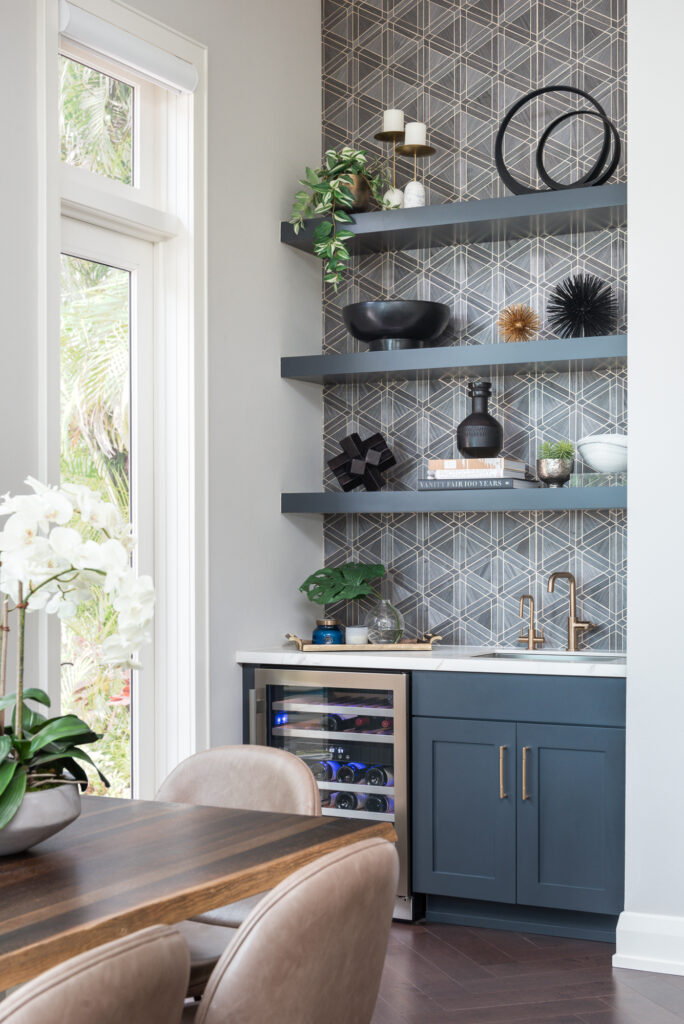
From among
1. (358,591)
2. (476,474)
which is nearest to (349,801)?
(358,591)

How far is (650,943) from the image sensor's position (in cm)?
340

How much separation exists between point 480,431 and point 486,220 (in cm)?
74

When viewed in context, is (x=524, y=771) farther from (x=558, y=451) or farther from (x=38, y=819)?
(x=38, y=819)

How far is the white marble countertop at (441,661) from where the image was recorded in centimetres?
360

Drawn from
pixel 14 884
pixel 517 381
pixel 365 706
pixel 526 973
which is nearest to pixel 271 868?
pixel 14 884

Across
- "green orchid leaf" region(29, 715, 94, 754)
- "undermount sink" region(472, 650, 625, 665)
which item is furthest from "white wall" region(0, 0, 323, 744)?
"green orchid leaf" region(29, 715, 94, 754)

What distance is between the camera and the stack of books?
3.96 metres

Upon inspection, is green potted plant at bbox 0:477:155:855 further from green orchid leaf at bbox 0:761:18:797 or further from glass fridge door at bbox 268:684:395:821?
glass fridge door at bbox 268:684:395:821

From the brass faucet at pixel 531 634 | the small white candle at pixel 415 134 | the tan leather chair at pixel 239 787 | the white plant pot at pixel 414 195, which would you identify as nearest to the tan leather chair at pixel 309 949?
the tan leather chair at pixel 239 787

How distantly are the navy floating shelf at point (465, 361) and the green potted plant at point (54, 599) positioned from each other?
2312 millimetres

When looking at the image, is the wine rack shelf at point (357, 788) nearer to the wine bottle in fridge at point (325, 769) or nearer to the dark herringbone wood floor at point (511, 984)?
the wine bottle in fridge at point (325, 769)

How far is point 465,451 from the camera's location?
4113mm

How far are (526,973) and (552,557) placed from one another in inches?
58.3

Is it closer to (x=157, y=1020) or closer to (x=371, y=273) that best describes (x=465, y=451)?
(x=371, y=273)
